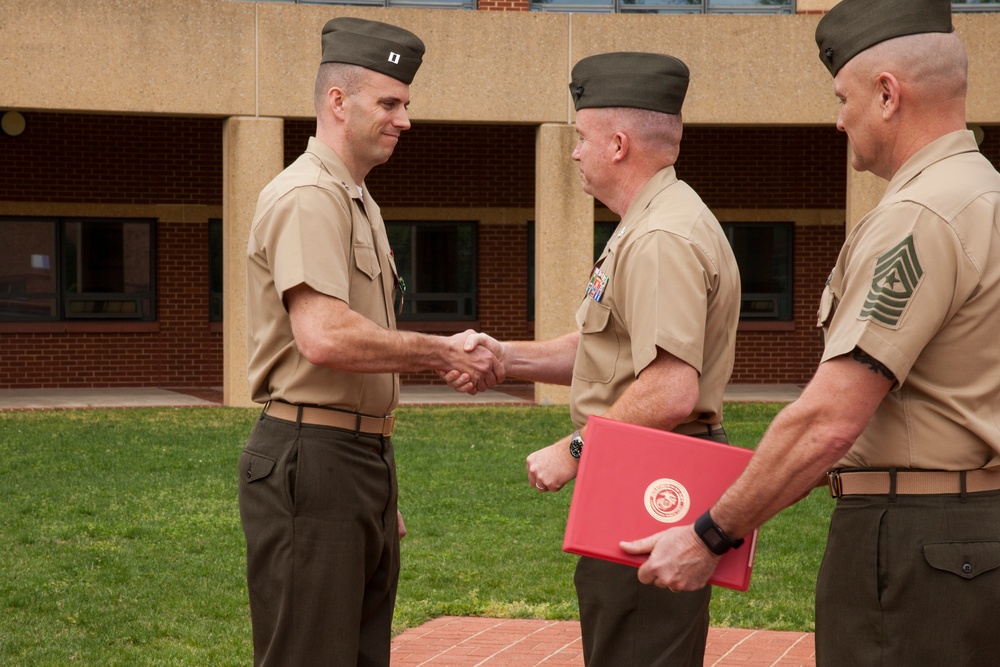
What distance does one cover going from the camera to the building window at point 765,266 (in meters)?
19.5

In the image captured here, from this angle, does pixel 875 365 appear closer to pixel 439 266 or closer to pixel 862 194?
pixel 862 194

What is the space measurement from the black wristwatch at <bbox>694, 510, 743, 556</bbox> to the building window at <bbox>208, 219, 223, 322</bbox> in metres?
16.4

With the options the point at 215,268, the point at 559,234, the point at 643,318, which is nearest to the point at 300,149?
the point at 215,268

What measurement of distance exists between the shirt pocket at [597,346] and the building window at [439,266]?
613 inches

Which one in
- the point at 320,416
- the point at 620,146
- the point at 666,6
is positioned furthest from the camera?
the point at 666,6

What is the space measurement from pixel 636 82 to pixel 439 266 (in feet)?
51.5

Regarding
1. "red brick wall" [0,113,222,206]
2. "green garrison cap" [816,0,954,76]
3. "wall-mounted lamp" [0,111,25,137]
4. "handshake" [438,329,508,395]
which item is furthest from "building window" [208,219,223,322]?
"green garrison cap" [816,0,954,76]

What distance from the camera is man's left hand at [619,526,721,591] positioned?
2738mm

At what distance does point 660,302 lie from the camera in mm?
3121

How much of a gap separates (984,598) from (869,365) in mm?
533

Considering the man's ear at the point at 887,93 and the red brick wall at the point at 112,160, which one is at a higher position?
the red brick wall at the point at 112,160

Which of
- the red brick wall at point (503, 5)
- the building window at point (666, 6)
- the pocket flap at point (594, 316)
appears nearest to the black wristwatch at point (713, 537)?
the pocket flap at point (594, 316)

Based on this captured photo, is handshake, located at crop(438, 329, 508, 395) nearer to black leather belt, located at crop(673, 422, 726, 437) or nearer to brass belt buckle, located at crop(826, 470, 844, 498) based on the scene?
black leather belt, located at crop(673, 422, 726, 437)

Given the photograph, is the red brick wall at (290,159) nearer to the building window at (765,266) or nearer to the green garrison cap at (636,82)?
the building window at (765,266)
